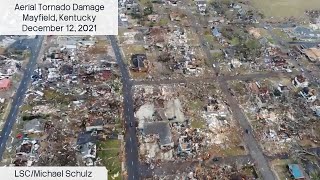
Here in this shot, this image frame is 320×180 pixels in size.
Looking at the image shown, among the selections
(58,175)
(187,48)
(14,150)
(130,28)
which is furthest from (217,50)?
(58,175)

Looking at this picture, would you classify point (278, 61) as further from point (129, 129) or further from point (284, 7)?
point (129, 129)

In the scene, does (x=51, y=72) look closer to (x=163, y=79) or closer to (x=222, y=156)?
(x=163, y=79)

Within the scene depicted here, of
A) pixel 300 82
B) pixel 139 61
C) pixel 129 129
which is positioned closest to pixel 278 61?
pixel 300 82

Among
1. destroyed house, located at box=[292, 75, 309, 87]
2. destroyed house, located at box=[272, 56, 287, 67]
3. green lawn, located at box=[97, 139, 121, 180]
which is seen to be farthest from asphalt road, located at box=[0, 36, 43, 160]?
destroyed house, located at box=[292, 75, 309, 87]

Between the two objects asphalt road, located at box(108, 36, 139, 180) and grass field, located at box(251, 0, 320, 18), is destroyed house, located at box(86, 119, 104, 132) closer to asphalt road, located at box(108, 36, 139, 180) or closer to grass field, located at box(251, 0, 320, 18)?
asphalt road, located at box(108, 36, 139, 180)

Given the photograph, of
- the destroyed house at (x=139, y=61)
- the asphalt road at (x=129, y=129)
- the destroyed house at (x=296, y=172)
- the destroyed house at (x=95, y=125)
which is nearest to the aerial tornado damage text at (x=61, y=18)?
the destroyed house at (x=139, y=61)
